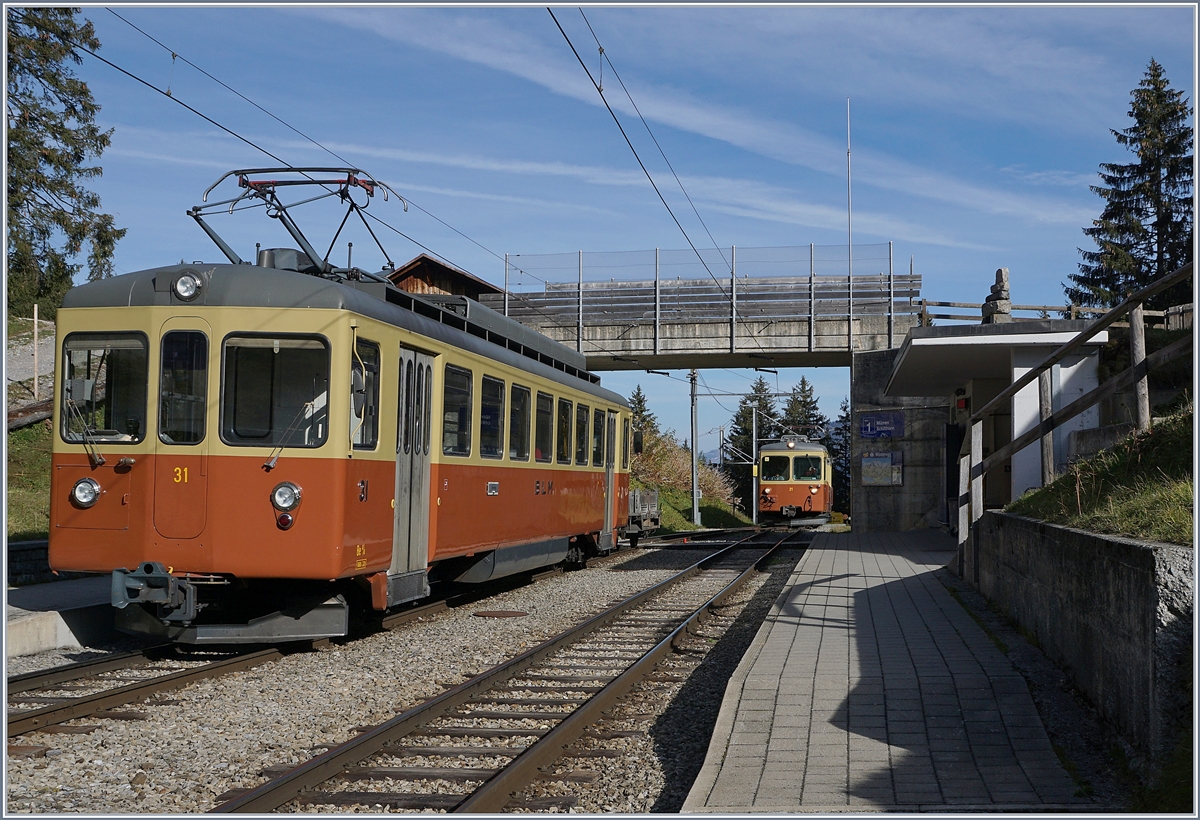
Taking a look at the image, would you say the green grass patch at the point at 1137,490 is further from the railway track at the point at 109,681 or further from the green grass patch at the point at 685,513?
the green grass patch at the point at 685,513

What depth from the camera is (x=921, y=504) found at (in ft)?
88.7

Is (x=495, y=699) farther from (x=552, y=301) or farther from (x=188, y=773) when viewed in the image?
(x=552, y=301)

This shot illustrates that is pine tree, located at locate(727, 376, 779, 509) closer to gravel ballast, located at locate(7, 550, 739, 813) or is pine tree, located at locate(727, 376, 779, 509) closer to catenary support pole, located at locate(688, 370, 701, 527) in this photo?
catenary support pole, located at locate(688, 370, 701, 527)

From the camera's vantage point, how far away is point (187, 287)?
29.0ft

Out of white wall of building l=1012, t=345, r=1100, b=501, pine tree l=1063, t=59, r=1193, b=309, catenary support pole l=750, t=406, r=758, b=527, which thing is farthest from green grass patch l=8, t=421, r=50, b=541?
pine tree l=1063, t=59, r=1193, b=309

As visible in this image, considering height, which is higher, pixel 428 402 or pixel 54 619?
pixel 428 402

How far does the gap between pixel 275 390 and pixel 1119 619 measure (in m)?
6.26

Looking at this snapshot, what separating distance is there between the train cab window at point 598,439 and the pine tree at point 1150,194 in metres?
31.4

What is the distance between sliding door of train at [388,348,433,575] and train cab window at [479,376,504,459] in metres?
1.48

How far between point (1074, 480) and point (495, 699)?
4.51m

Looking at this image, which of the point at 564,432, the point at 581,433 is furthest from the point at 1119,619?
the point at 581,433

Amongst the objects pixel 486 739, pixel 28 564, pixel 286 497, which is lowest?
pixel 486 739

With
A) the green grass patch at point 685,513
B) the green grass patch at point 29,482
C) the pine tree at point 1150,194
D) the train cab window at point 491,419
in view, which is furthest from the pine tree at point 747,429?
the train cab window at point 491,419

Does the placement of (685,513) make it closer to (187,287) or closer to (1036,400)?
(1036,400)
